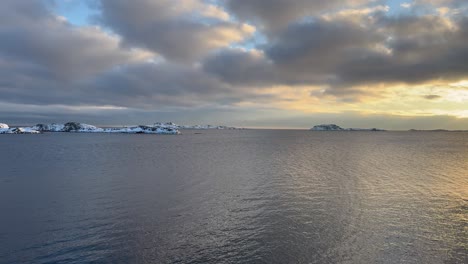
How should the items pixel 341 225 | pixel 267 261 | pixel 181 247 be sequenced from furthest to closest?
pixel 341 225 < pixel 181 247 < pixel 267 261

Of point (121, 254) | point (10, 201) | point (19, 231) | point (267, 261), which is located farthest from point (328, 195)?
point (10, 201)

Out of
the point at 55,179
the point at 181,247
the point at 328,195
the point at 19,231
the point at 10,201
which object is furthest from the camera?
the point at 55,179

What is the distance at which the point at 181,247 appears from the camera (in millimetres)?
16109

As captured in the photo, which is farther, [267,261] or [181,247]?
[181,247]

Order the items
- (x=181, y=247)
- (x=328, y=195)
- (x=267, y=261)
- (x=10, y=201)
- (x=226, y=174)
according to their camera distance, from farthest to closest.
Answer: (x=226, y=174) → (x=328, y=195) → (x=10, y=201) → (x=181, y=247) → (x=267, y=261)

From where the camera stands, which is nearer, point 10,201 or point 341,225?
point 341,225

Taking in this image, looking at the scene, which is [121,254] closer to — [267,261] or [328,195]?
[267,261]

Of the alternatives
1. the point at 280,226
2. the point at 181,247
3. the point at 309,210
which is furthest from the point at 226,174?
the point at 181,247

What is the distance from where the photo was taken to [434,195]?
2916 cm

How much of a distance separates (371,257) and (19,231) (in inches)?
821

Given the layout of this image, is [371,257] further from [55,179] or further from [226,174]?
[55,179]

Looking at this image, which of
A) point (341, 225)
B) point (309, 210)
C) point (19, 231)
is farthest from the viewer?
point (309, 210)

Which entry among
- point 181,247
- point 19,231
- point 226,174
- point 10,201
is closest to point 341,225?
point 181,247

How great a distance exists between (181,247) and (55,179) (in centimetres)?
2877
